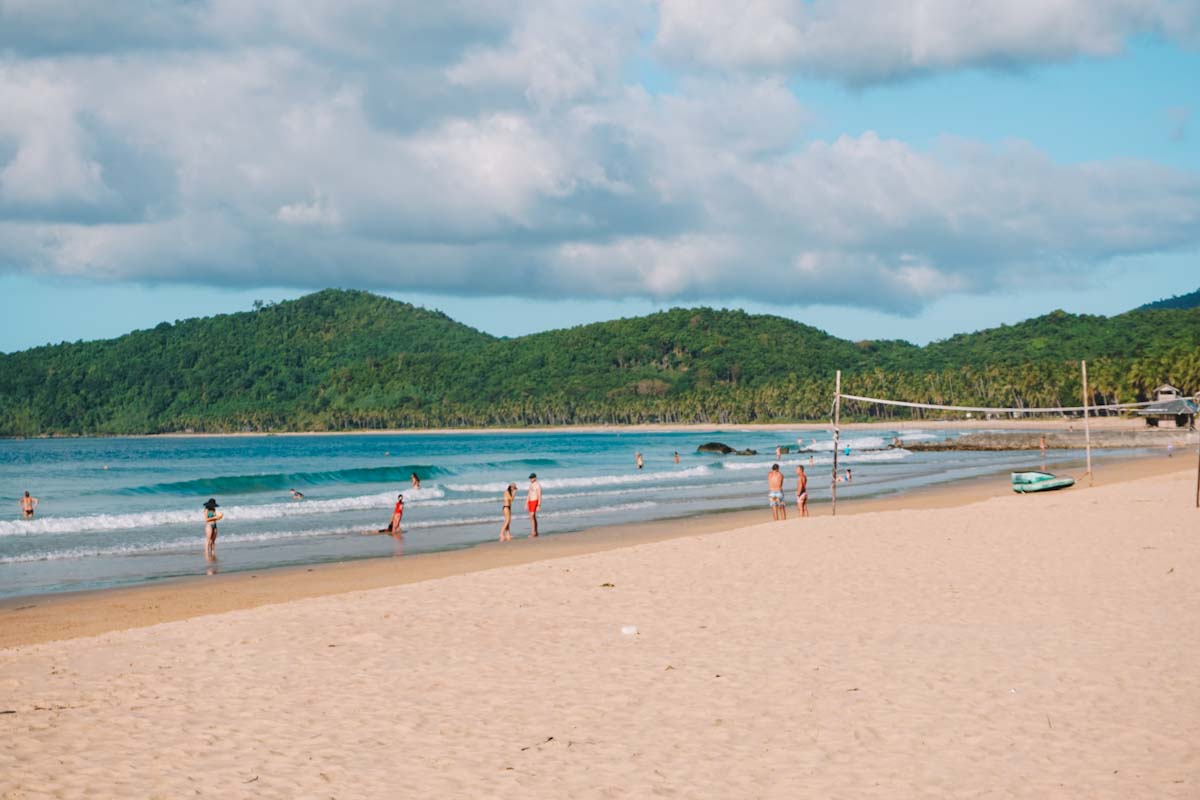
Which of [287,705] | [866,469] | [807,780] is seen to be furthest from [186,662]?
[866,469]

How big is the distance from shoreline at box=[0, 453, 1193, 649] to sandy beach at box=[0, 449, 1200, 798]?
6.4 inches

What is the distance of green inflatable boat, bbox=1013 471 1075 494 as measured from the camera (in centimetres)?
2822

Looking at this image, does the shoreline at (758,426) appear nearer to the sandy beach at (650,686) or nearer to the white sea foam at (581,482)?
the white sea foam at (581,482)

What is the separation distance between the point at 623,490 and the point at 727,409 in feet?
469

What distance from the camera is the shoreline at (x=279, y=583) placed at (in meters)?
13.0

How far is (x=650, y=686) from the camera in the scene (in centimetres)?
804

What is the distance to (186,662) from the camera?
894 centimetres

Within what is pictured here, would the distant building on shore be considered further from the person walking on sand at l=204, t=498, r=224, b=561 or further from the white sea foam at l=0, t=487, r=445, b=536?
the person walking on sand at l=204, t=498, r=224, b=561

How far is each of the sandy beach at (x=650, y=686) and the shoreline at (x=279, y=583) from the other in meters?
0.16

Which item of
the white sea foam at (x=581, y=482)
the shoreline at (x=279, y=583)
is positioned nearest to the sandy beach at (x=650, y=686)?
the shoreline at (x=279, y=583)

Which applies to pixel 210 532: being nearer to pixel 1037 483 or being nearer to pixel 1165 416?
pixel 1037 483

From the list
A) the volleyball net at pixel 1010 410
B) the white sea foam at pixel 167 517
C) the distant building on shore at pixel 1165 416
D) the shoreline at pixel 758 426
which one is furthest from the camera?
the shoreline at pixel 758 426

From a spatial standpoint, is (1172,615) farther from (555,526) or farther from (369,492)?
(369,492)

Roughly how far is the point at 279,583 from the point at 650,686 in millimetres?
9844
